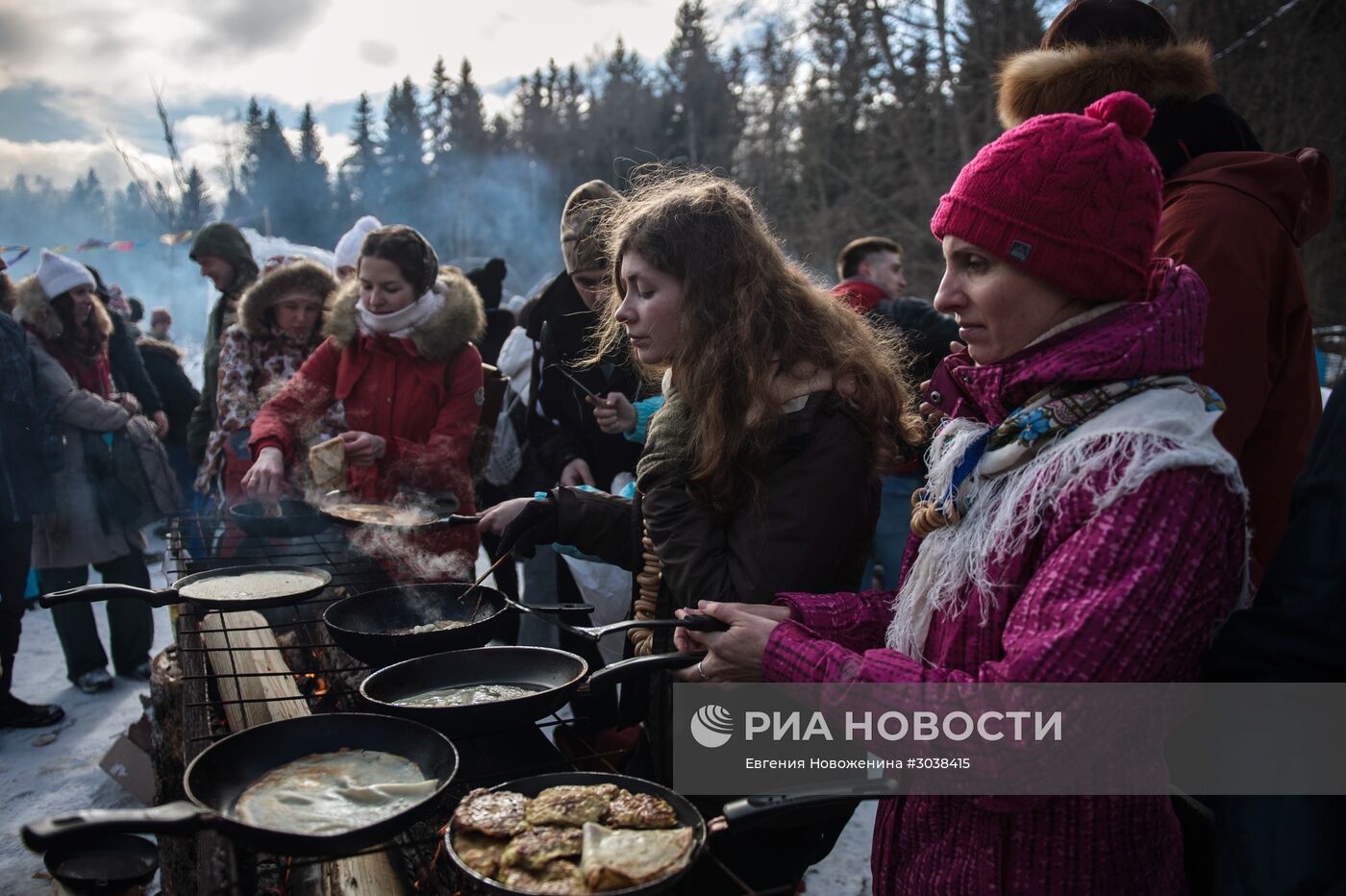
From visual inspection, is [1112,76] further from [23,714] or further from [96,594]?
[23,714]

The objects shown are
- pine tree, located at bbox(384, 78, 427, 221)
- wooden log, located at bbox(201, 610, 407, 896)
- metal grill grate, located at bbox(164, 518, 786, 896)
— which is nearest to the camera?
metal grill grate, located at bbox(164, 518, 786, 896)

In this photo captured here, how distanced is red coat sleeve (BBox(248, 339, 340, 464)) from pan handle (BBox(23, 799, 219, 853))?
2755 mm

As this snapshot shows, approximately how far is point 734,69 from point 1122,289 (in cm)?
3576

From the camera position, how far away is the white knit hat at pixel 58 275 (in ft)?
16.5

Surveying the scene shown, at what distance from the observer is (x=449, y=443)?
3820 millimetres

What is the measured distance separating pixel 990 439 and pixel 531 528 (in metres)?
1.57

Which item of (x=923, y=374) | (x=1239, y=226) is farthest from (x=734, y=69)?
(x=1239, y=226)

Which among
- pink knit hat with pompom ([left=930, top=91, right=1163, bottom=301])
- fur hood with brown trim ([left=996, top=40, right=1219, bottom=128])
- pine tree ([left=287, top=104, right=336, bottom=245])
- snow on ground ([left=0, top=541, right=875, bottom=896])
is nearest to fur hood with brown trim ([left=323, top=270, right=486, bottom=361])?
snow on ground ([left=0, top=541, right=875, bottom=896])

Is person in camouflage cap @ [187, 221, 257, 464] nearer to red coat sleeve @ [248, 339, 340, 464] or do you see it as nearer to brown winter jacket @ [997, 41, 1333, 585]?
red coat sleeve @ [248, 339, 340, 464]

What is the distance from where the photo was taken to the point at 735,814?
1.18 m

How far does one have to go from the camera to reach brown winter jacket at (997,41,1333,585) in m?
1.87

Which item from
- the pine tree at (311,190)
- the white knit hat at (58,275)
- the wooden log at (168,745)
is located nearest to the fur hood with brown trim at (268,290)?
the white knit hat at (58,275)

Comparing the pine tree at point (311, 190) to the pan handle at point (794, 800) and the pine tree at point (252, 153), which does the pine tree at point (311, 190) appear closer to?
the pine tree at point (252, 153)

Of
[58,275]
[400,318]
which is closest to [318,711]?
[400,318]
